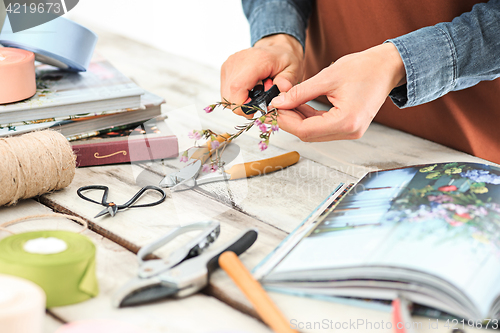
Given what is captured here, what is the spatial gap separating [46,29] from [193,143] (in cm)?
34

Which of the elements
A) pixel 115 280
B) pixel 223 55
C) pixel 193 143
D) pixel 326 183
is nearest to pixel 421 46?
pixel 326 183

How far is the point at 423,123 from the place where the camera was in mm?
901

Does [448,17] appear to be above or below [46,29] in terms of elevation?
above

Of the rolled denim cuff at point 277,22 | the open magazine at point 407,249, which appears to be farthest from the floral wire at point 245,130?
the rolled denim cuff at point 277,22

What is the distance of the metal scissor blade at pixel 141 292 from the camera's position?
1.40ft

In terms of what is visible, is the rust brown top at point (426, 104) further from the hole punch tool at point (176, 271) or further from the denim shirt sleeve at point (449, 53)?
the hole punch tool at point (176, 271)

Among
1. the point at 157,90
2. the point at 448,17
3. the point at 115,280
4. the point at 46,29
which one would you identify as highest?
the point at 448,17

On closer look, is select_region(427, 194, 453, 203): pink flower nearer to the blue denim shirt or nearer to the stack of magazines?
the blue denim shirt

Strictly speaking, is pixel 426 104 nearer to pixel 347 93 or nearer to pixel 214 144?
pixel 347 93

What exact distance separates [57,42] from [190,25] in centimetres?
130

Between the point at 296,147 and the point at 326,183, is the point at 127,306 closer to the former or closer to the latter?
the point at 326,183

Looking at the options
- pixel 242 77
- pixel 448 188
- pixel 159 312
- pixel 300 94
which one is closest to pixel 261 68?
pixel 242 77

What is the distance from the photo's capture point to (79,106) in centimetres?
75

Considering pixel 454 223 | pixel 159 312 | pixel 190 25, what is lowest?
pixel 159 312
